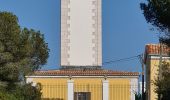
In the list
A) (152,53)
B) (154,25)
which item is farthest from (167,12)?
(152,53)

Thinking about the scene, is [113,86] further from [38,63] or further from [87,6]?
[38,63]

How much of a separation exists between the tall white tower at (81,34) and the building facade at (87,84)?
112 inches

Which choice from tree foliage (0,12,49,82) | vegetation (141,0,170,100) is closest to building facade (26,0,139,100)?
tree foliage (0,12,49,82)

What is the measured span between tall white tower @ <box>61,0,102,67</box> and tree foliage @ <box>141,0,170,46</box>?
121 feet

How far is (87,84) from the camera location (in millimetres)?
54812

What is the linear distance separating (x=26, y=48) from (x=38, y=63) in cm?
711

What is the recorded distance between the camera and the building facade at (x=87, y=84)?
5397cm

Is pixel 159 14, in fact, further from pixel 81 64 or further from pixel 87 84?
pixel 81 64

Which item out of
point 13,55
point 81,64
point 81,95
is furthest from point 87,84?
point 13,55

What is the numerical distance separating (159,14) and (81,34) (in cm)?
3824

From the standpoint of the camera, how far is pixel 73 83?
5509cm

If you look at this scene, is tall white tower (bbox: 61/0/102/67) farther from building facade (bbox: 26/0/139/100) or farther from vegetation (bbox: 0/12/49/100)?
vegetation (bbox: 0/12/49/100)

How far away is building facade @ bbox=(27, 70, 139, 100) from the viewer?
53969 millimetres

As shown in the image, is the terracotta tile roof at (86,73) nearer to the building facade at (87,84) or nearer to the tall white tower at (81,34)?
the building facade at (87,84)
